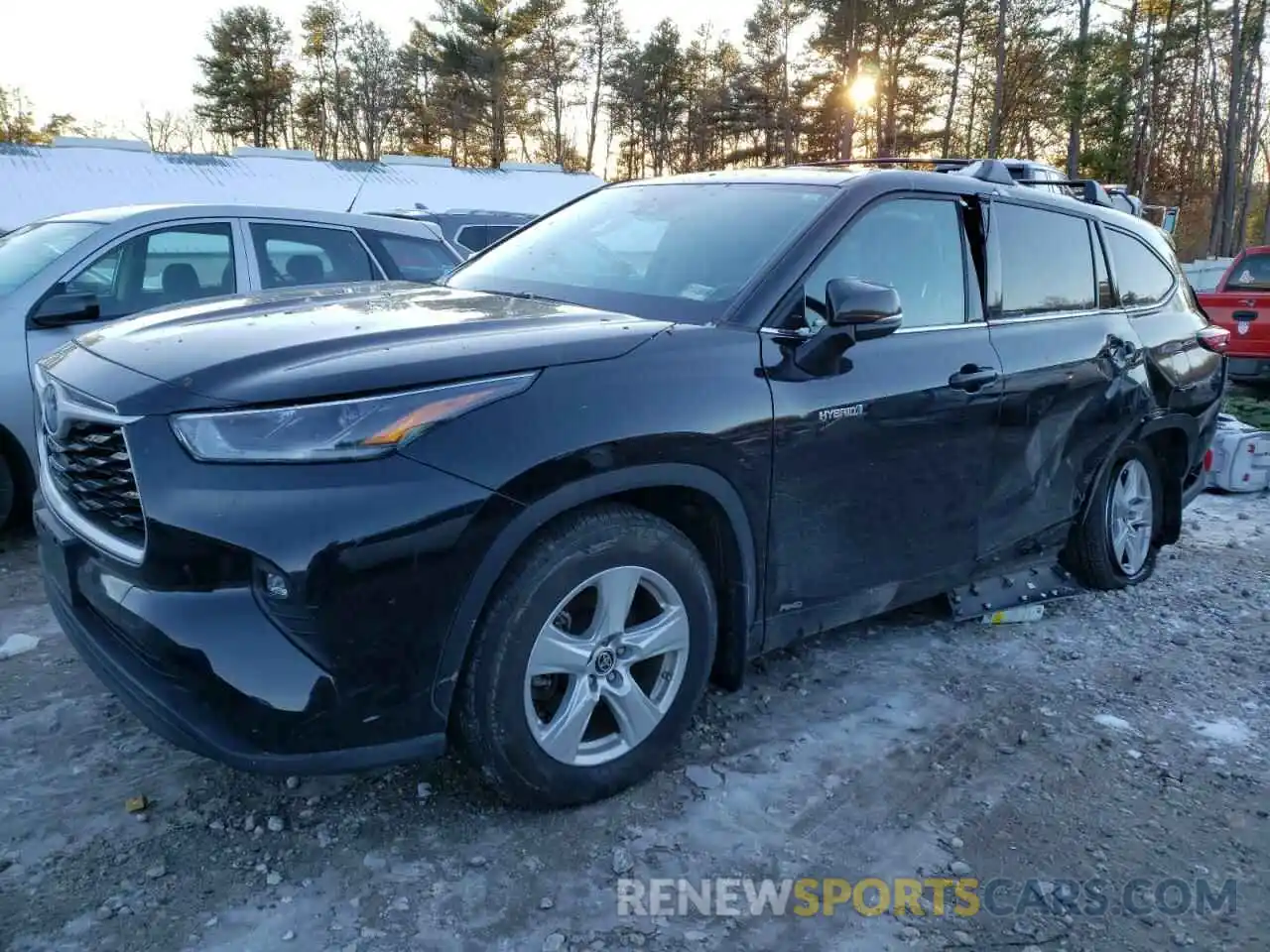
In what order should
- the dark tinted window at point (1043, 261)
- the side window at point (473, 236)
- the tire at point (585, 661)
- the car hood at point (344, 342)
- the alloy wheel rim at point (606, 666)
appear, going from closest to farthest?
the car hood at point (344, 342) → the tire at point (585, 661) → the alloy wheel rim at point (606, 666) → the dark tinted window at point (1043, 261) → the side window at point (473, 236)

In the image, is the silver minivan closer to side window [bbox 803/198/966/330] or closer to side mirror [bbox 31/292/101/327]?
side mirror [bbox 31/292/101/327]

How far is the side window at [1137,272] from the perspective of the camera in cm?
448

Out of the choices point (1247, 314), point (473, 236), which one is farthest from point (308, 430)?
point (1247, 314)

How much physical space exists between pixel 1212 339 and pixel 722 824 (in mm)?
3881

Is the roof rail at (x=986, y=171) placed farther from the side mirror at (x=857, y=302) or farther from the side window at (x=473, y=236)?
the side window at (x=473, y=236)

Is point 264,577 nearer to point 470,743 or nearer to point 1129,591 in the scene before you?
point 470,743

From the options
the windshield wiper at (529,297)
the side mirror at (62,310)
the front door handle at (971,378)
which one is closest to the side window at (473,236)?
the side mirror at (62,310)

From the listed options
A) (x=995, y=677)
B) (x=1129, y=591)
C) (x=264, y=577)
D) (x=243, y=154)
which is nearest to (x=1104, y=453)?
(x=1129, y=591)

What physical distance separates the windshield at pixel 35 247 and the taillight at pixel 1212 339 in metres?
5.71

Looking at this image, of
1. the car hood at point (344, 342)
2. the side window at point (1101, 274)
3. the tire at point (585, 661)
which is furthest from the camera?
the side window at point (1101, 274)

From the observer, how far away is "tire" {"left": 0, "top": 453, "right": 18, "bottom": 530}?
4.65 meters

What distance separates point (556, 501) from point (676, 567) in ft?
1.54

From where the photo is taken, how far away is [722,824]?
8.70 ft

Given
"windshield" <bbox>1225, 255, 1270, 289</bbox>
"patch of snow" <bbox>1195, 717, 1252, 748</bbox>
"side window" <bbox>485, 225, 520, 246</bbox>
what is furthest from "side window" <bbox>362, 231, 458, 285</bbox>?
"windshield" <bbox>1225, 255, 1270, 289</bbox>
